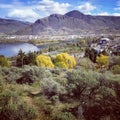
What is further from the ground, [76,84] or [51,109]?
[76,84]

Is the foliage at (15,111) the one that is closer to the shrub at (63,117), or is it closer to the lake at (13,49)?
the shrub at (63,117)

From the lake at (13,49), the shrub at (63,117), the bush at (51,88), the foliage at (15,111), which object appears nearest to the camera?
the shrub at (63,117)

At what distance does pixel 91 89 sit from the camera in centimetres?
959

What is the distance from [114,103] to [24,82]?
19.4 ft

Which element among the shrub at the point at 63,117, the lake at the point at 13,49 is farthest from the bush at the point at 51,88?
the lake at the point at 13,49

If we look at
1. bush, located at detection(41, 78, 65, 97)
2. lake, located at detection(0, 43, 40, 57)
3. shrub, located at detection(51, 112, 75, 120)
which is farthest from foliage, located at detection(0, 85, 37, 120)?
lake, located at detection(0, 43, 40, 57)

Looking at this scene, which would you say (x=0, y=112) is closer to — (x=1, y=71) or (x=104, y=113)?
(x=104, y=113)

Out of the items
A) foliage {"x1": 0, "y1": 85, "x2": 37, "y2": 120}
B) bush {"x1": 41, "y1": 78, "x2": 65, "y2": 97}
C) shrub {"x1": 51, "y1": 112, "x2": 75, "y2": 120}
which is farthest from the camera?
bush {"x1": 41, "y1": 78, "x2": 65, "y2": 97}

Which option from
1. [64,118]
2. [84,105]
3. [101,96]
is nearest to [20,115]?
[64,118]

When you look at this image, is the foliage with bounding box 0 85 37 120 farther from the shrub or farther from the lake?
the lake

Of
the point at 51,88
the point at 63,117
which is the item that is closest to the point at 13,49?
the point at 51,88

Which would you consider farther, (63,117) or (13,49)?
→ (13,49)

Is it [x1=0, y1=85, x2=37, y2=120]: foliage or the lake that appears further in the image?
the lake

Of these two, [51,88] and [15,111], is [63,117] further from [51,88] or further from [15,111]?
[51,88]
